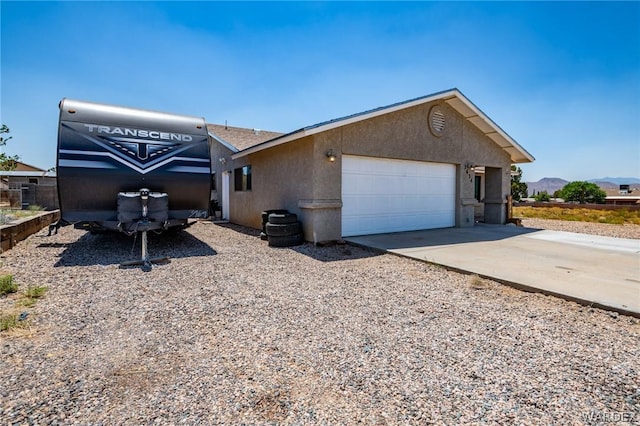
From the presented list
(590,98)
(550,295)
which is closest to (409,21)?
(550,295)

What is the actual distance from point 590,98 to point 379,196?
1181 cm

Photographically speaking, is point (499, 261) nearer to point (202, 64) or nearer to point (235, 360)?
point (235, 360)

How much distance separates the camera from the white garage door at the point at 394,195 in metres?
9.00

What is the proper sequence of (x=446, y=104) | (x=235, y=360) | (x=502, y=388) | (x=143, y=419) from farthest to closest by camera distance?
(x=446, y=104) < (x=235, y=360) < (x=502, y=388) < (x=143, y=419)

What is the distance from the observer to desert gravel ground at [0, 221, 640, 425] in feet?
6.88

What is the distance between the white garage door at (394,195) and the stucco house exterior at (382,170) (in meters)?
0.03

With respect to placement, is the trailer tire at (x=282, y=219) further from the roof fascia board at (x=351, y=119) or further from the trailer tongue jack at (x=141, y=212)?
the trailer tongue jack at (x=141, y=212)

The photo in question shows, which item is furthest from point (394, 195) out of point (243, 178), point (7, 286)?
point (7, 286)

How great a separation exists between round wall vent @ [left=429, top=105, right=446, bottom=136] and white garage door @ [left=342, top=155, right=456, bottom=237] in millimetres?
1127

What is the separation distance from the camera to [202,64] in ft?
36.5

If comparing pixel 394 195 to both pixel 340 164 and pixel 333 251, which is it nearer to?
pixel 340 164

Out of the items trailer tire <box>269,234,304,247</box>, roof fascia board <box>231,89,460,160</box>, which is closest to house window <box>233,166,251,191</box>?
roof fascia board <box>231,89,460,160</box>

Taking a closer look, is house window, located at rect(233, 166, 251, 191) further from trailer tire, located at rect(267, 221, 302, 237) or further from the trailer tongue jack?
the trailer tongue jack

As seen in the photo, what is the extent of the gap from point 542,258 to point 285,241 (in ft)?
19.0
